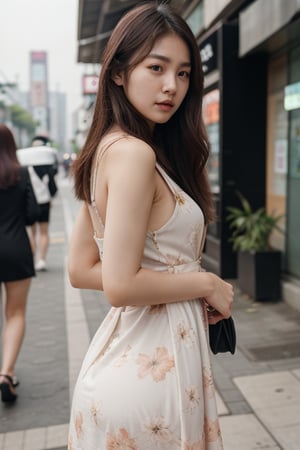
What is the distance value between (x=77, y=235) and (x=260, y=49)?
5.44m

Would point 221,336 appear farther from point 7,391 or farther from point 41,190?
point 41,190

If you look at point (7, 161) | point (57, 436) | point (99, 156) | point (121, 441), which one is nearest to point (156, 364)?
point (121, 441)

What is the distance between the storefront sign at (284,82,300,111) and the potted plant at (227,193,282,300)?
1273mm

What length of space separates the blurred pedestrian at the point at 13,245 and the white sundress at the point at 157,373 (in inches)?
96.6

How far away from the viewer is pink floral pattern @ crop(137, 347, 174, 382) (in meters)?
1.31

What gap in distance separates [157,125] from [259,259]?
4.65 metres

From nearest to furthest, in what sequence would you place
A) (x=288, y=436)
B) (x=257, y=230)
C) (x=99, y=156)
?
(x=99, y=156), (x=288, y=436), (x=257, y=230)

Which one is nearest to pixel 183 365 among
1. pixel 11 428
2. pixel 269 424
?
pixel 269 424

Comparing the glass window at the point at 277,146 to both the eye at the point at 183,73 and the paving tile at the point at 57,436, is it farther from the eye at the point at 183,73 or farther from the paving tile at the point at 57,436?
the eye at the point at 183,73

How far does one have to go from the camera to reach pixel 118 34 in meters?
1.38

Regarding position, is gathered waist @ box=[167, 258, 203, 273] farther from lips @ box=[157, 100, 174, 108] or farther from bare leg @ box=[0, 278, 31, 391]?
bare leg @ box=[0, 278, 31, 391]

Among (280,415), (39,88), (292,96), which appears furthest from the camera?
(39,88)

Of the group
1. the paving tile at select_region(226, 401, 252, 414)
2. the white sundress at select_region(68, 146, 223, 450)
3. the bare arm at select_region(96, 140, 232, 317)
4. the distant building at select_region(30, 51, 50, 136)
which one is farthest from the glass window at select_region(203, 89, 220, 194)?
the distant building at select_region(30, 51, 50, 136)

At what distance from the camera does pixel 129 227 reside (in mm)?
1226
